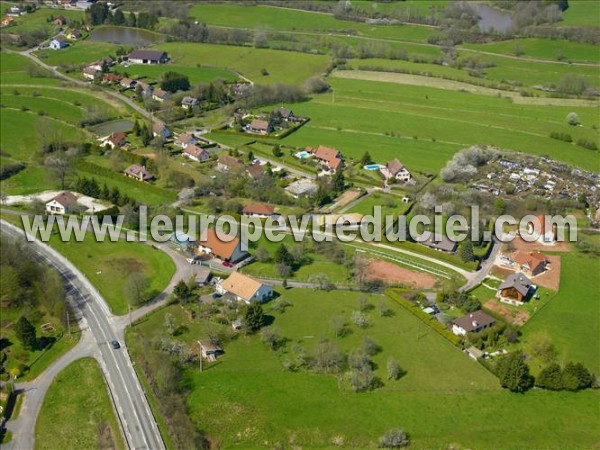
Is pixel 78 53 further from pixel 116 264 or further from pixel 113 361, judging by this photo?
pixel 113 361

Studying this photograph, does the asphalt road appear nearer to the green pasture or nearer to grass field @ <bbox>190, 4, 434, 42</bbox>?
the green pasture

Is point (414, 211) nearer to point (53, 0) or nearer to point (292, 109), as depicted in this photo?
point (292, 109)

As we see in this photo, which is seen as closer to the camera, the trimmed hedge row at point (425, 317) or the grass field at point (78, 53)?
the trimmed hedge row at point (425, 317)

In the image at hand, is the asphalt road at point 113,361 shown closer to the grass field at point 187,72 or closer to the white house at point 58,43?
the grass field at point 187,72

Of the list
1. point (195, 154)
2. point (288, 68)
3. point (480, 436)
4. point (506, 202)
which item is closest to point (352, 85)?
point (288, 68)

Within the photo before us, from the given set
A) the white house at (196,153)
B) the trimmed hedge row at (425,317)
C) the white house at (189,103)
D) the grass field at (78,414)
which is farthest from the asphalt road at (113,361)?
the white house at (189,103)

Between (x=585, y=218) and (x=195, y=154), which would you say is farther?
(x=195, y=154)

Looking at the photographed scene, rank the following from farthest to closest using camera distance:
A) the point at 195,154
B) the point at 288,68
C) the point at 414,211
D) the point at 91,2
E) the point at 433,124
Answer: the point at 91,2 < the point at 288,68 < the point at 433,124 < the point at 195,154 < the point at 414,211
